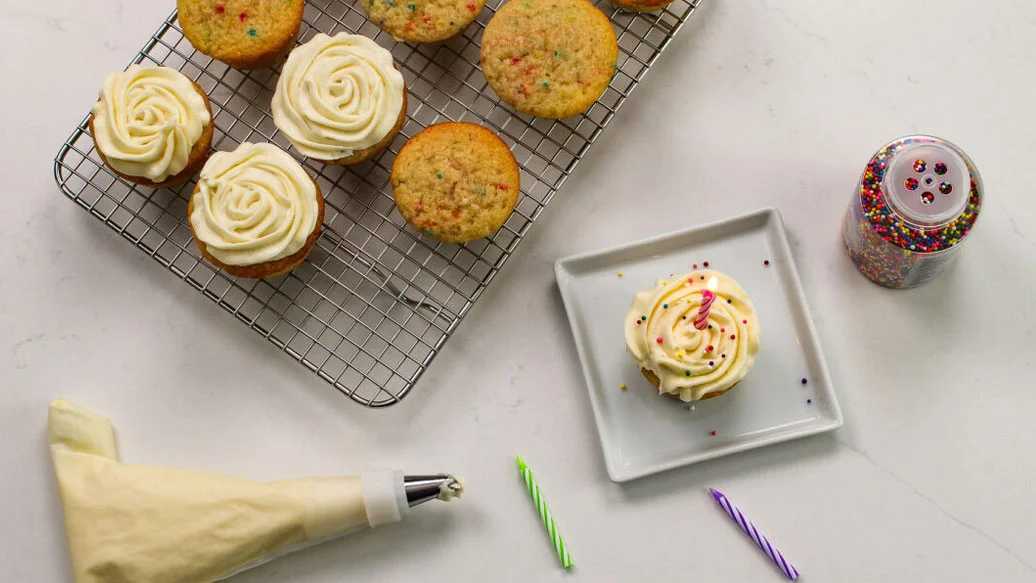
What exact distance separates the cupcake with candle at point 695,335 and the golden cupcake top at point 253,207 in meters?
0.84

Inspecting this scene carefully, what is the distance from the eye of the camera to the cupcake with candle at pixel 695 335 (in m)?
2.08

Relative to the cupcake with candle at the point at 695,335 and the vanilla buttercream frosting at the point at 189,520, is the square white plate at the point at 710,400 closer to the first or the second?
the cupcake with candle at the point at 695,335

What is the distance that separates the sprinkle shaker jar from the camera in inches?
81.6

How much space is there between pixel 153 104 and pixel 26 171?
53 centimetres

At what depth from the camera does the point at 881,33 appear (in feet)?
7.96

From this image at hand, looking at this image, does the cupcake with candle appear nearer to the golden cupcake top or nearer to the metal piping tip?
the metal piping tip

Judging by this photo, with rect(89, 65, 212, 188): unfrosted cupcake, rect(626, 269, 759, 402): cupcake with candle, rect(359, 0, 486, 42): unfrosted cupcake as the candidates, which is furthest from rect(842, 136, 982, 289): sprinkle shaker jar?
rect(89, 65, 212, 188): unfrosted cupcake

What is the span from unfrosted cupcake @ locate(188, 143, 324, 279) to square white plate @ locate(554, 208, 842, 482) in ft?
2.19

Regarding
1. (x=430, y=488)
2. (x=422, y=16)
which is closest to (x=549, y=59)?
(x=422, y=16)

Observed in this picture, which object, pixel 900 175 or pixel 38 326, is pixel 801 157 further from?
pixel 38 326

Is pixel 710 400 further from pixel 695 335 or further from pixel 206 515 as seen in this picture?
pixel 206 515

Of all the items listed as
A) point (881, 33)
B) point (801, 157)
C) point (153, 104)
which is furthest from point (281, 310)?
point (881, 33)

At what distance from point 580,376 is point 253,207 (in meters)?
0.93

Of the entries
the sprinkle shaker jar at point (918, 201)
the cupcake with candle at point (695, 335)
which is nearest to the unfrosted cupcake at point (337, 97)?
the cupcake with candle at point (695, 335)
